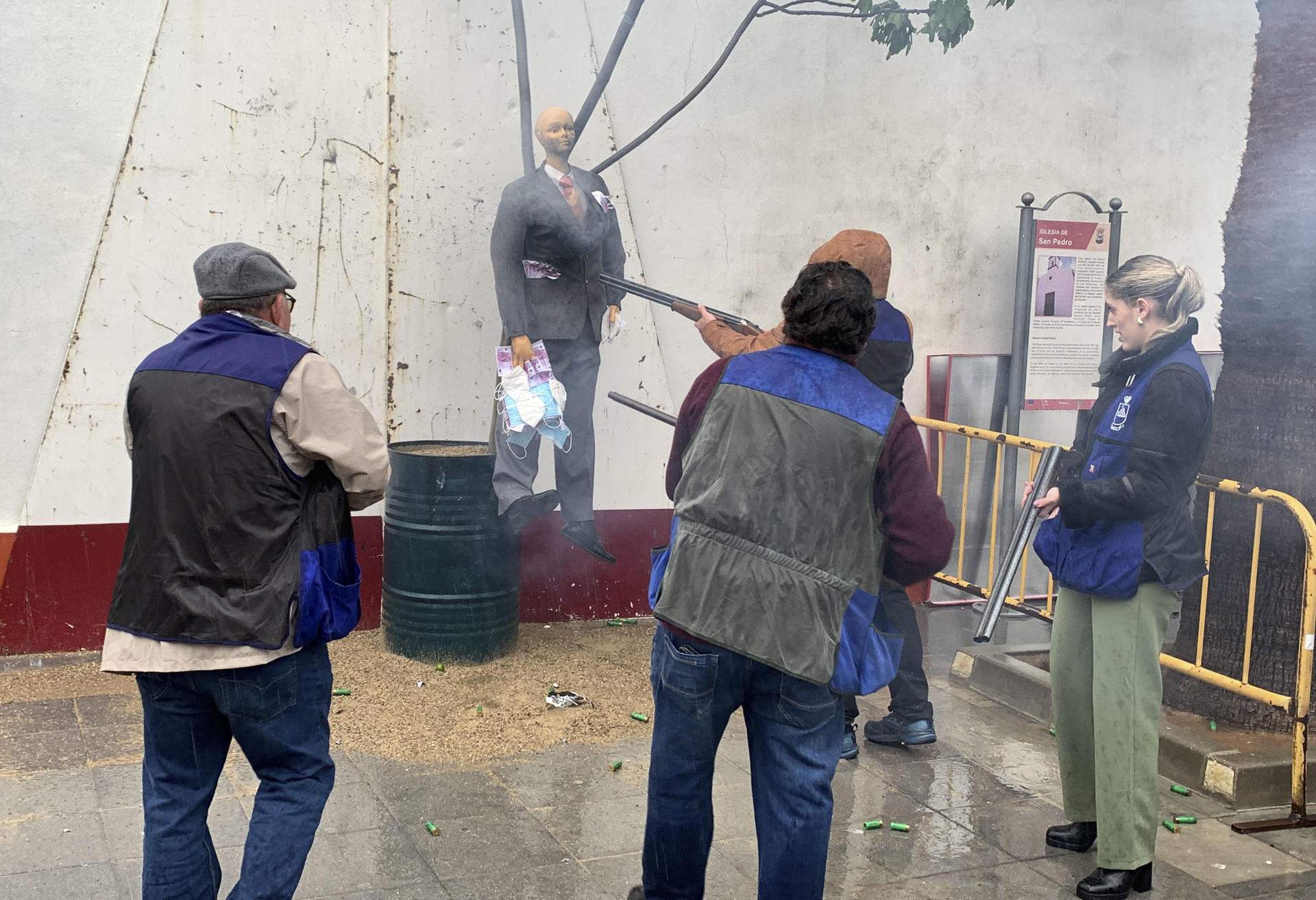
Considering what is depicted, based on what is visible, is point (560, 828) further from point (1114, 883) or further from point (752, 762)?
point (1114, 883)

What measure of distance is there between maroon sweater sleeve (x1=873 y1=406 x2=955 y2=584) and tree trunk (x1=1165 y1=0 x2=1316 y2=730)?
2.89m

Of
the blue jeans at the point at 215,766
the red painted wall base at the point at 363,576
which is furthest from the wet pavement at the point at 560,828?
the blue jeans at the point at 215,766

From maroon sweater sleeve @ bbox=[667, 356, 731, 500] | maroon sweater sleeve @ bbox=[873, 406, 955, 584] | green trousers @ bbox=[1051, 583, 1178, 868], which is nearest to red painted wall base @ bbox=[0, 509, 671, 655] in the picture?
maroon sweater sleeve @ bbox=[667, 356, 731, 500]

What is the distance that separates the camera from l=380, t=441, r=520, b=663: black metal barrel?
596 centimetres

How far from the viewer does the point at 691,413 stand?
11.0 feet

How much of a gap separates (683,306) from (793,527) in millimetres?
2768

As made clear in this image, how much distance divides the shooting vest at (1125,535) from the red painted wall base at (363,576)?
2868 mm

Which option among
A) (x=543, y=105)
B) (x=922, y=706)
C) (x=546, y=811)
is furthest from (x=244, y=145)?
(x=922, y=706)

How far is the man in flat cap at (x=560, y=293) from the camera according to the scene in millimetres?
5996

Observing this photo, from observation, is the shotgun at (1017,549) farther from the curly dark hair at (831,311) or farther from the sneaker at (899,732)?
the curly dark hair at (831,311)

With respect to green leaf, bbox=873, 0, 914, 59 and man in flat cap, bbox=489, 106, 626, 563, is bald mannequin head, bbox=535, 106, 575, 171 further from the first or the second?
green leaf, bbox=873, 0, 914, 59

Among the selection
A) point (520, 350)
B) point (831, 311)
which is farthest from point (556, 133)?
point (831, 311)

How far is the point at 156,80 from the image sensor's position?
586 cm

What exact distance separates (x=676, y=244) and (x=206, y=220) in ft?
7.86
